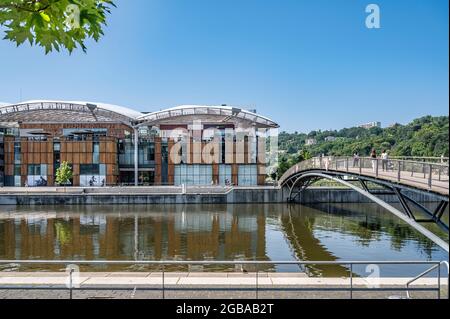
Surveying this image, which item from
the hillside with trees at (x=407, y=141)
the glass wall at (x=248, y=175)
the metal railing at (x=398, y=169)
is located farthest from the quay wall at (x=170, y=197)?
the metal railing at (x=398, y=169)

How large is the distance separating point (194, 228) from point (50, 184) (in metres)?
37.7

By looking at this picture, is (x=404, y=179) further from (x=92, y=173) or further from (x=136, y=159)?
(x=92, y=173)

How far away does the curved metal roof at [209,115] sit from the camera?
173ft

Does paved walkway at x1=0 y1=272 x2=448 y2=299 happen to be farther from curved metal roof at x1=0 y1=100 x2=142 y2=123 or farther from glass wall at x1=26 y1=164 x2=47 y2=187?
glass wall at x1=26 y1=164 x2=47 y2=187

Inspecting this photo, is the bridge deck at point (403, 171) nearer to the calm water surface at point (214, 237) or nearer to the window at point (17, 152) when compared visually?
the calm water surface at point (214, 237)

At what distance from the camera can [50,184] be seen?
5650 centimetres

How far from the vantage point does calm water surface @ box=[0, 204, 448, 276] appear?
19906 mm

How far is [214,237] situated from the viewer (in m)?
25.1

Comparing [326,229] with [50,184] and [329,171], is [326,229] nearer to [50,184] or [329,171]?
[329,171]

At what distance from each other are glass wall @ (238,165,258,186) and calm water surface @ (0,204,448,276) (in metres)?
17.3

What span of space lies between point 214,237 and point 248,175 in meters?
32.4

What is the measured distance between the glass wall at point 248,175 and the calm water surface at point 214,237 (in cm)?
1734

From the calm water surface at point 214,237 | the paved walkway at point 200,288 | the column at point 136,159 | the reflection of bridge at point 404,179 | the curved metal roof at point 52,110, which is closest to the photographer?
the paved walkway at point 200,288
